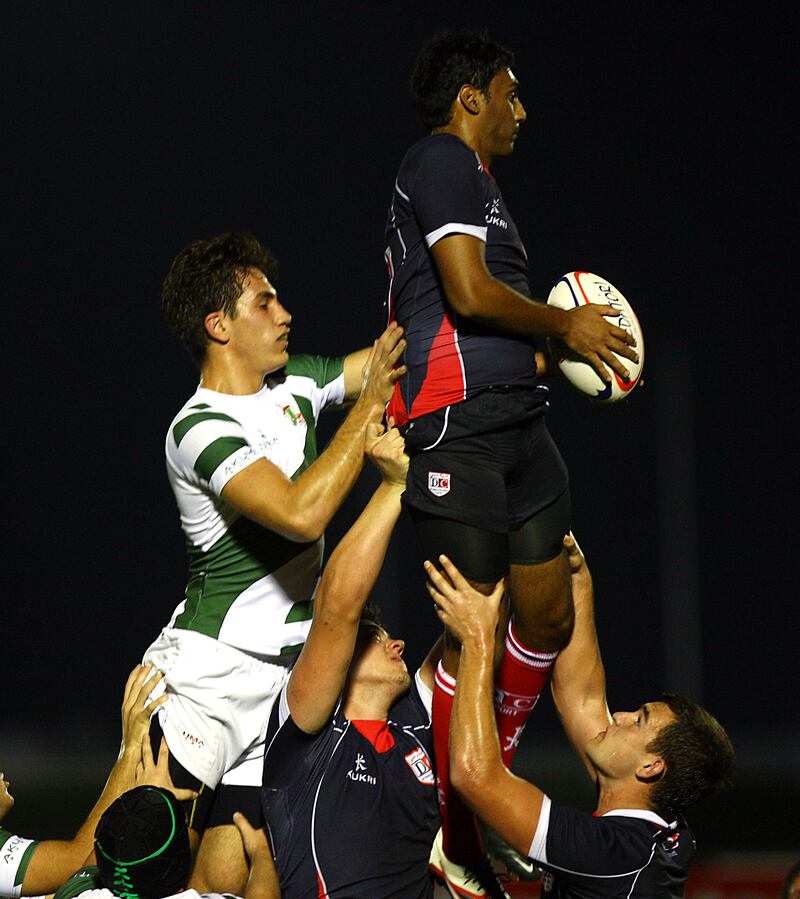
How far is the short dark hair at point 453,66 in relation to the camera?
3.16 metres

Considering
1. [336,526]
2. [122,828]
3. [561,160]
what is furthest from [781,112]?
[122,828]

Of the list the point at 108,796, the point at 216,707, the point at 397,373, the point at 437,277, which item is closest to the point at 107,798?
the point at 108,796

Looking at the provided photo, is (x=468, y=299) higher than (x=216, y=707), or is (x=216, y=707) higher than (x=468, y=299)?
(x=468, y=299)

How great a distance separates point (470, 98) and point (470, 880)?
83.0 inches

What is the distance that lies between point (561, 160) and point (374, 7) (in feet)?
8.26

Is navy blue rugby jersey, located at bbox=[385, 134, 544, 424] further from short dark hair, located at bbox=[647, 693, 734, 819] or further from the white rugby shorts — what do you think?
short dark hair, located at bbox=[647, 693, 734, 819]

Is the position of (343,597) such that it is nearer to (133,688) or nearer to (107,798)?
(133,688)

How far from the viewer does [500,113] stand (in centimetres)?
318

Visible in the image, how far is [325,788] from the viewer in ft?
10.6

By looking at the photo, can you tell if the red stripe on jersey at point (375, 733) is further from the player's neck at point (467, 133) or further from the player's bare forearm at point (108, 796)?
the player's neck at point (467, 133)

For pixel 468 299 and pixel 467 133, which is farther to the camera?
pixel 467 133

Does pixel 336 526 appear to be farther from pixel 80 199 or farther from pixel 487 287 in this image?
pixel 487 287

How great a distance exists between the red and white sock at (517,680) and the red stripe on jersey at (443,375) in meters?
0.68

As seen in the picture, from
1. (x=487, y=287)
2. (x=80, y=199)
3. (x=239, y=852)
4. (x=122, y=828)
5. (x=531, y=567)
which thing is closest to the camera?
(x=122, y=828)
